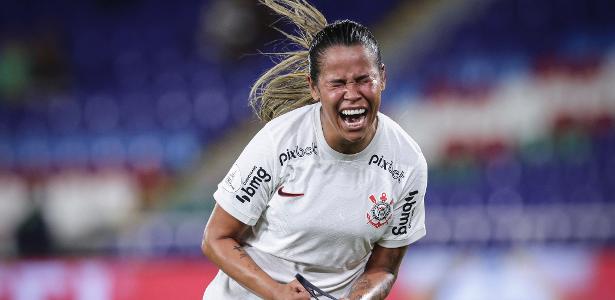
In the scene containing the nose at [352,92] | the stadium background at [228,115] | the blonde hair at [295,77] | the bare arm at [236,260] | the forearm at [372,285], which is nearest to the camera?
the nose at [352,92]

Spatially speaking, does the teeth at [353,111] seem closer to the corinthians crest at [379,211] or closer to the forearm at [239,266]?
the corinthians crest at [379,211]

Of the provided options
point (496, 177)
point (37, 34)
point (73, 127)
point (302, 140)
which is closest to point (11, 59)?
point (37, 34)

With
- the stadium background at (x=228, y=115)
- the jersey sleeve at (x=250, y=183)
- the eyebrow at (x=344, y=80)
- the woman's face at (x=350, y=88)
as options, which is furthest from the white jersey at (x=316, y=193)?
the stadium background at (x=228, y=115)

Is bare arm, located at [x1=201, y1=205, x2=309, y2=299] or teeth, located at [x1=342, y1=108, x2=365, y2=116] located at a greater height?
teeth, located at [x1=342, y1=108, x2=365, y2=116]

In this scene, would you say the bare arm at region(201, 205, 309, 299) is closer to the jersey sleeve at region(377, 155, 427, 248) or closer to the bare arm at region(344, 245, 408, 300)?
the bare arm at region(344, 245, 408, 300)

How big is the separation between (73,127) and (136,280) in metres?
4.91

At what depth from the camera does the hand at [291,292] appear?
2.97 m

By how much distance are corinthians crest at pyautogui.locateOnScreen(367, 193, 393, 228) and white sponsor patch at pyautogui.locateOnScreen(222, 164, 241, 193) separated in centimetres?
42

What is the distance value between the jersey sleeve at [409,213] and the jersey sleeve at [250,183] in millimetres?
431

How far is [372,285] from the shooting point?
318cm

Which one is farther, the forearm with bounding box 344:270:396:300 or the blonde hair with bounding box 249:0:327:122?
the blonde hair with bounding box 249:0:327:122

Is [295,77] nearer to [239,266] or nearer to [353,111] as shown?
[353,111]

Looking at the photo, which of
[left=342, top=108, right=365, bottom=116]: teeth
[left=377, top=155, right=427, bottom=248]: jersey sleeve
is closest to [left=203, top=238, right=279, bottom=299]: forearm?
[left=377, top=155, right=427, bottom=248]: jersey sleeve

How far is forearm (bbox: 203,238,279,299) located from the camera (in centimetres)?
303
